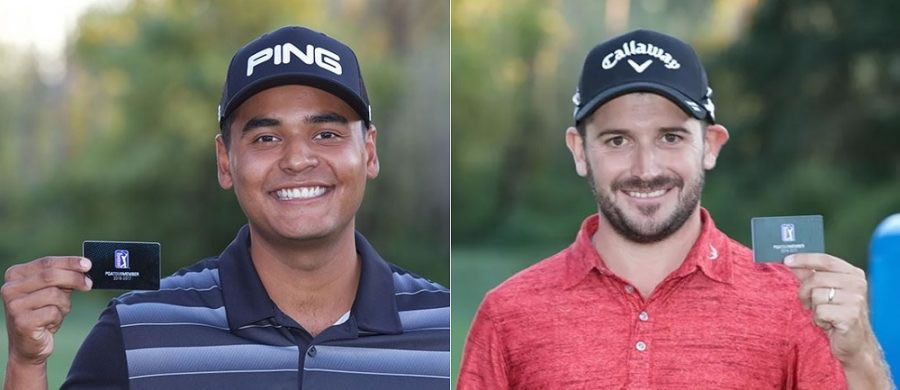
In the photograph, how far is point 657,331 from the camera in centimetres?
221

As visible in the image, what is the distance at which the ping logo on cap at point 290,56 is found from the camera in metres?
2.38

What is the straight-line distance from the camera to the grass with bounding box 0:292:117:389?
4.01m

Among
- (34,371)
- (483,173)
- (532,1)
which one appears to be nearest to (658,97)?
(34,371)

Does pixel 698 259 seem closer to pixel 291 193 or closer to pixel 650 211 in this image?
pixel 650 211

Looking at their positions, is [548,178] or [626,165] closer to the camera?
[626,165]

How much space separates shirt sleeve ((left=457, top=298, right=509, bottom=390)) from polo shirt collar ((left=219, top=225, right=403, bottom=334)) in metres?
0.27

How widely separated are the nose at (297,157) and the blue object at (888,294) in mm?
1262

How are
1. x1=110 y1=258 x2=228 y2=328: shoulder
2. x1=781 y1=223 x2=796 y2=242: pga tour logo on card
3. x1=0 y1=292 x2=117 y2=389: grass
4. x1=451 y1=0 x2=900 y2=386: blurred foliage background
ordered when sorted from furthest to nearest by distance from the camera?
x1=451 y1=0 x2=900 y2=386: blurred foliage background < x1=0 y1=292 x2=117 y2=389: grass < x1=110 y1=258 x2=228 y2=328: shoulder < x1=781 y1=223 x2=796 y2=242: pga tour logo on card

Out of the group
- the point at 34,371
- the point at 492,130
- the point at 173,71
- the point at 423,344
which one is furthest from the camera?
the point at 173,71

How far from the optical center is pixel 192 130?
6828mm

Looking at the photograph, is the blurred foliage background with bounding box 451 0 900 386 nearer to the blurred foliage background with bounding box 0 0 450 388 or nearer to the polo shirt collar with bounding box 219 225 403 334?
the blurred foliage background with bounding box 0 0 450 388

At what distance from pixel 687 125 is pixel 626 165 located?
0.48 ft

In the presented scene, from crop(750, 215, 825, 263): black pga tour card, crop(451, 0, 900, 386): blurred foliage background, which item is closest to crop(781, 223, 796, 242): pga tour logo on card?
crop(750, 215, 825, 263): black pga tour card

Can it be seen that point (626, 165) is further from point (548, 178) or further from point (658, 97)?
point (548, 178)
